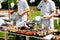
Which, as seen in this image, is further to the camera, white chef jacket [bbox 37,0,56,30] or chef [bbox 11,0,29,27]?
chef [bbox 11,0,29,27]

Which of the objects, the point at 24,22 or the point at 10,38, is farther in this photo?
the point at 10,38

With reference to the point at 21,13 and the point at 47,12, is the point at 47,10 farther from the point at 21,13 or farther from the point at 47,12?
the point at 21,13

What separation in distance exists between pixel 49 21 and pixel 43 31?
0.67 metres

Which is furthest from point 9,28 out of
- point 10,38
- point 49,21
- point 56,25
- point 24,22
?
point 56,25

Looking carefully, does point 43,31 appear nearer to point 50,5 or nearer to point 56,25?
point 50,5

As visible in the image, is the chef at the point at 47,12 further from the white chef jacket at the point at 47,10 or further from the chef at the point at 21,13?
the chef at the point at 21,13

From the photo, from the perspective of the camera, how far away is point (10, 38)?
6.73 m

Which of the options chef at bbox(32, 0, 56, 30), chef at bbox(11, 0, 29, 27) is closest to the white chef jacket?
chef at bbox(32, 0, 56, 30)

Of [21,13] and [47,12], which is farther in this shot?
[21,13]

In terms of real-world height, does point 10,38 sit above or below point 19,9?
below

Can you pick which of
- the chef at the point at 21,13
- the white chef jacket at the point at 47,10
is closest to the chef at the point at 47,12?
the white chef jacket at the point at 47,10

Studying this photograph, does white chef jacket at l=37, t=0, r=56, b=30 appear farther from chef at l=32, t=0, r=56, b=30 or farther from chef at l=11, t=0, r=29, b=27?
chef at l=11, t=0, r=29, b=27

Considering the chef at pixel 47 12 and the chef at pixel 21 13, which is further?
the chef at pixel 21 13

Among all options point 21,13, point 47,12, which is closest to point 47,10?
point 47,12
